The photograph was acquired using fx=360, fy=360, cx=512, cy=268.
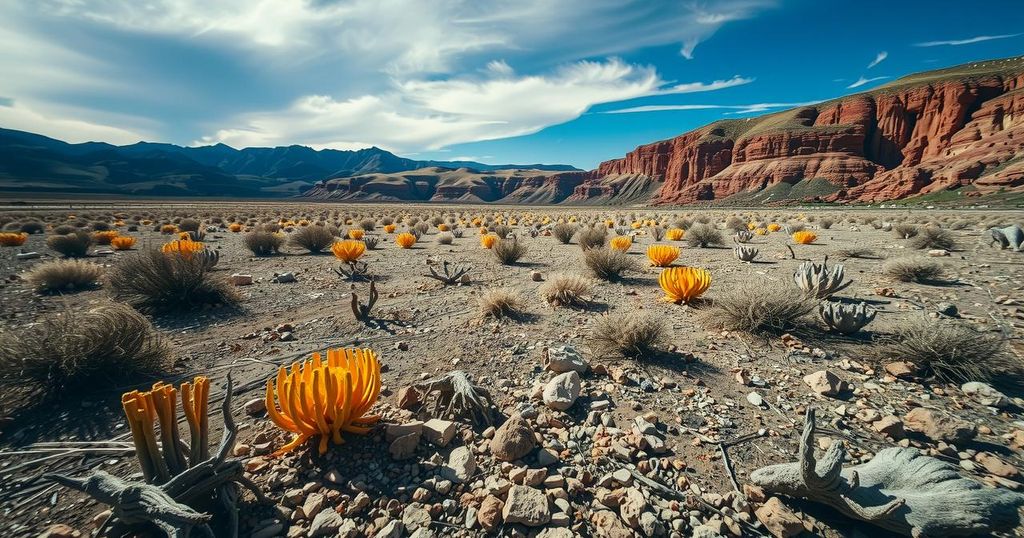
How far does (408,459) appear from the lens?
229 centimetres

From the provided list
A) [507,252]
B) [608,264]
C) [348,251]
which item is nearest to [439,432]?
[608,264]

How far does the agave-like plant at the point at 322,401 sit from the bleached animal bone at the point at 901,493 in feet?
8.10

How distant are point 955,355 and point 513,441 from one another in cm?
380

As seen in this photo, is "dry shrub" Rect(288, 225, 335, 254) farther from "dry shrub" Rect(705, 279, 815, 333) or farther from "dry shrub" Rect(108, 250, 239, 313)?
"dry shrub" Rect(705, 279, 815, 333)

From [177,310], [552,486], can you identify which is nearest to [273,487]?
[552,486]

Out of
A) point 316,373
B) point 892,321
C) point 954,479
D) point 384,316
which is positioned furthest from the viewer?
point 384,316

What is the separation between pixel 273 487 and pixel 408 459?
742 millimetres

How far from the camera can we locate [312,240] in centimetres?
1114

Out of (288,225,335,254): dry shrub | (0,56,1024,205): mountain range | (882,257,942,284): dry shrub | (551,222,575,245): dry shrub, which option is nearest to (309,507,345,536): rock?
(882,257,942,284): dry shrub

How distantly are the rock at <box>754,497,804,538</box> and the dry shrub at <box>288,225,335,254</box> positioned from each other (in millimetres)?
11998

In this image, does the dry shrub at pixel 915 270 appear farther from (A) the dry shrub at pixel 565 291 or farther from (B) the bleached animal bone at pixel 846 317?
(A) the dry shrub at pixel 565 291

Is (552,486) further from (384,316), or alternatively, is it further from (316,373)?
(384,316)

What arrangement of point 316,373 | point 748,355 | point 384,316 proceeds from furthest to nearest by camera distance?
1. point 384,316
2. point 748,355
3. point 316,373

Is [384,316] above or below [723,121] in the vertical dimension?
below
